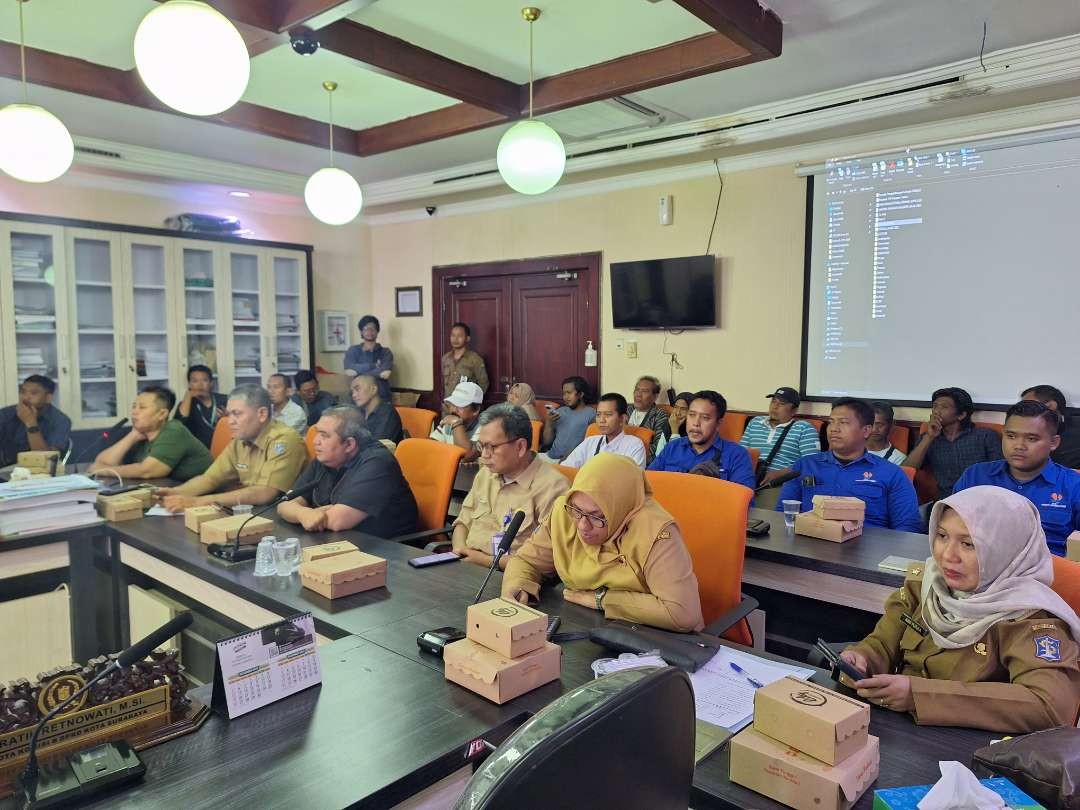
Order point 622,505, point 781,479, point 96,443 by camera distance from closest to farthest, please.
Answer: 1. point 622,505
2. point 781,479
3. point 96,443

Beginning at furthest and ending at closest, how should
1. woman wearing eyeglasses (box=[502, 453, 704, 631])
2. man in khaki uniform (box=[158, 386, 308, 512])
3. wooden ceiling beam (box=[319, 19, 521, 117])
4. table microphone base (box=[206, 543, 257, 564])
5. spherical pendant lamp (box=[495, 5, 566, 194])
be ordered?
wooden ceiling beam (box=[319, 19, 521, 117]), man in khaki uniform (box=[158, 386, 308, 512]), spherical pendant lamp (box=[495, 5, 566, 194]), table microphone base (box=[206, 543, 257, 564]), woman wearing eyeglasses (box=[502, 453, 704, 631])

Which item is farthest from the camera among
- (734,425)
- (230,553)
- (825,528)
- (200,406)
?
(200,406)

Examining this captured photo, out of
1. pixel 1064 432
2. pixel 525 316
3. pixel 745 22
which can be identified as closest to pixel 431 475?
pixel 745 22

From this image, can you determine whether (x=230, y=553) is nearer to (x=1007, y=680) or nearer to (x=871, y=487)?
(x=1007, y=680)

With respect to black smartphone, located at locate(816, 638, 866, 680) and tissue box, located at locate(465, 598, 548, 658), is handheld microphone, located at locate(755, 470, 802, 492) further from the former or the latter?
tissue box, located at locate(465, 598, 548, 658)

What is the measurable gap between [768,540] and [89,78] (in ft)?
14.0

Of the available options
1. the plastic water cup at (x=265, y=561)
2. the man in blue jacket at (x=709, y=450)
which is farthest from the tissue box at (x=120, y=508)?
the man in blue jacket at (x=709, y=450)

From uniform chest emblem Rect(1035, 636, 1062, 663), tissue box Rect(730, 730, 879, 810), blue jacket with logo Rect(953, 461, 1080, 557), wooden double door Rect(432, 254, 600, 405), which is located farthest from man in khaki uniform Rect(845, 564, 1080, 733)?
wooden double door Rect(432, 254, 600, 405)

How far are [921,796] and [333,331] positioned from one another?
696cm

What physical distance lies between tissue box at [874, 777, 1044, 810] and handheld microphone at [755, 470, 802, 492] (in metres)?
2.36

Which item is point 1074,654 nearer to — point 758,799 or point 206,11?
point 758,799

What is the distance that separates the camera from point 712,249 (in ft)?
16.9

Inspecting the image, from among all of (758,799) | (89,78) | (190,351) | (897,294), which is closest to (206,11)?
(758,799)

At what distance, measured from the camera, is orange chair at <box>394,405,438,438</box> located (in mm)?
5051
